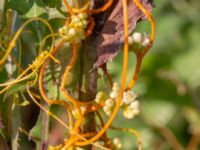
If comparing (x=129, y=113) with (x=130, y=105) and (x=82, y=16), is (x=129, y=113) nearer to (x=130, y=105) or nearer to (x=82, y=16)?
(x=130, y=105)

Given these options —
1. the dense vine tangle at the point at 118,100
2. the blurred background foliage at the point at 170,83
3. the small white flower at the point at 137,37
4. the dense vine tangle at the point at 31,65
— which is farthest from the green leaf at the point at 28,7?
the blurred background foliage at the point at 170,83

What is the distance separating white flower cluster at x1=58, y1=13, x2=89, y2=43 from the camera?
1.31 meters

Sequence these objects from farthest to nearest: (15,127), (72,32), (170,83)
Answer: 1. (170,83)
2. (15,127)
3. (72,32)

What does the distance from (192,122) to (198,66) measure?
0.81 feet

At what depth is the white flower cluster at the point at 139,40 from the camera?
1347 mm

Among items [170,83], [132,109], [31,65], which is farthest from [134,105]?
[170,83]

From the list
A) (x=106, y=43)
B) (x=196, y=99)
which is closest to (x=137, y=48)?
(x=106, y=43)

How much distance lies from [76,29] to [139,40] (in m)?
0.14

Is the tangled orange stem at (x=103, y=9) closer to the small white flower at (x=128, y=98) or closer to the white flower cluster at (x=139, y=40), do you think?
the white flower cluster at (x=139, y=40)

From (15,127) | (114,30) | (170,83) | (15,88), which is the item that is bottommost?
(170,83)

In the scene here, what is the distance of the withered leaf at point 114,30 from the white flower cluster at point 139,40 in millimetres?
25

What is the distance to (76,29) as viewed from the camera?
131cm

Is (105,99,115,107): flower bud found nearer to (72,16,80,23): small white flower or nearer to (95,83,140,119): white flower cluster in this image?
(95,83,140,119): white flower cluster

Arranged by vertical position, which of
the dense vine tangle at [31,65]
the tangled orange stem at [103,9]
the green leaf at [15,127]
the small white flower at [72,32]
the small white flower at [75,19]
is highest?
the tangled orange stem at [103,9]
